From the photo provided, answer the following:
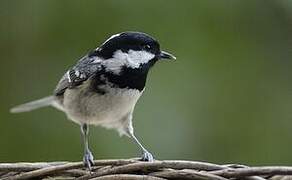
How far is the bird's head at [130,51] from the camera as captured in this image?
1.67m

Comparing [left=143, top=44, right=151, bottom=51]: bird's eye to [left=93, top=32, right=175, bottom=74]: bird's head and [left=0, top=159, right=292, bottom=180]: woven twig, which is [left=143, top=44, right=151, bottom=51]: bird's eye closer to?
[left=93, top=32, right=175, bottom=74]: bird's head

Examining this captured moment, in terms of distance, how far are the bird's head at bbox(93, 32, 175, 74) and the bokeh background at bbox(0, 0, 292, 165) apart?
0.64 meters

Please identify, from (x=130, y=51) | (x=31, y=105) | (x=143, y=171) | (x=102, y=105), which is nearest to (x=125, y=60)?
(x=130, y=51)

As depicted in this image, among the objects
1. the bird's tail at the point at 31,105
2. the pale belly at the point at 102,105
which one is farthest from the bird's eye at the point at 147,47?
the bird's tail at the point at 31,105

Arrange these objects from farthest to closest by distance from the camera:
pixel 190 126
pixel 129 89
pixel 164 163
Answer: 1. pixel 190 126
2. pixel 129 89
3. pixel 164 163

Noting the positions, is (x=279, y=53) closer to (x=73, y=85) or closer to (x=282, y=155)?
(x=282, y=155)

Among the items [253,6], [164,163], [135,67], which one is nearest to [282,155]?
[253,6]

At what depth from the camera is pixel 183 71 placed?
7.83 ft

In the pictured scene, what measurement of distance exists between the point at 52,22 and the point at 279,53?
2.83 ft

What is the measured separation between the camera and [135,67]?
1694 millimetres

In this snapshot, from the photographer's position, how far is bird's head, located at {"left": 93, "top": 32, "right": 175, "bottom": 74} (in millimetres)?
1673

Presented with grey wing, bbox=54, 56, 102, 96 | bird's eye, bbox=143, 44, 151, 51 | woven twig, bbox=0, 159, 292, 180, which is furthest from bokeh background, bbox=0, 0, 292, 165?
woven twig, bbox=0, 159, 292, 180

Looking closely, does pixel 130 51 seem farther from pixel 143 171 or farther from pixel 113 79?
pixel 143 171

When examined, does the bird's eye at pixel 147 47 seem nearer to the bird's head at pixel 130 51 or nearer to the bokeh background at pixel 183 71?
the bird's head at pixel 130 51
